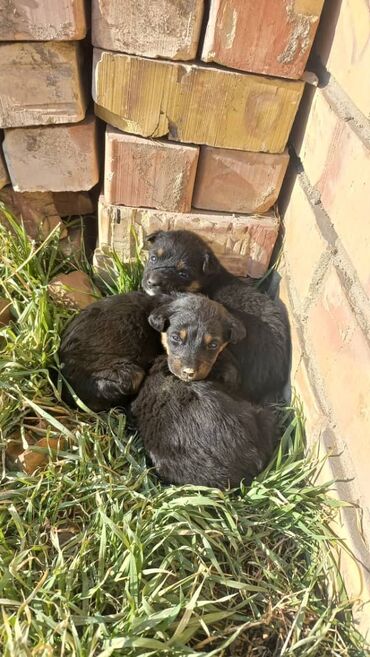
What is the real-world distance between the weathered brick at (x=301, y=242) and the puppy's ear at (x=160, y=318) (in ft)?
2.38

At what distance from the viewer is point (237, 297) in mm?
3211

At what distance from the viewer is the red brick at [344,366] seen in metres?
2.09

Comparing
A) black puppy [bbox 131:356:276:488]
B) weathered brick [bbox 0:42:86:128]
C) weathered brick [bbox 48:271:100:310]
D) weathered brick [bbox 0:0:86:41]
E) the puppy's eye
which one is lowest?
weathered brick [bbox 48:271:100:310]

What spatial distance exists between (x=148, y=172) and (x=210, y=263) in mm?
640

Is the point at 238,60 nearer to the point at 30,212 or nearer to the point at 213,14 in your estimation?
the point at 213,14

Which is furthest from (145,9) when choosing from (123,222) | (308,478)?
(308,478)

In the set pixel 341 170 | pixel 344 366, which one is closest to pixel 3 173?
pixel 341 170

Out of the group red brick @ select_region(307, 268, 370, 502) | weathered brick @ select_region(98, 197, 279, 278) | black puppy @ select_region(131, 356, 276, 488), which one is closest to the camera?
red brick @ select_region(307, 268, 370, 502)

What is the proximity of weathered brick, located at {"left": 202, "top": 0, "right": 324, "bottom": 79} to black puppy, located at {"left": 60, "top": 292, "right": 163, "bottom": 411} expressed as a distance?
140cm

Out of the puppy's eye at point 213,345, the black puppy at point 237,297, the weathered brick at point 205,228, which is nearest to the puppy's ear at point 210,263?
the black puppy at point 237,297

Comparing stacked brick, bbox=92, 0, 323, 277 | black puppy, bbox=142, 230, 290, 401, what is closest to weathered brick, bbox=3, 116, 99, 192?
stacked brick, bbox=92, 0, 323, 277

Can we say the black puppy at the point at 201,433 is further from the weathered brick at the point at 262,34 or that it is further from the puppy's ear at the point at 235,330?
the weathered brick at the point at 262,34

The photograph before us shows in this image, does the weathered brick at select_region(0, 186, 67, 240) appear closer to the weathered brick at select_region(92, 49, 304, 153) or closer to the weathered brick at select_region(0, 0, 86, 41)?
the weathered brick at select_region(92, 49, 304, 153)

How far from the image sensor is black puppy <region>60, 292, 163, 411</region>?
2801 mm
